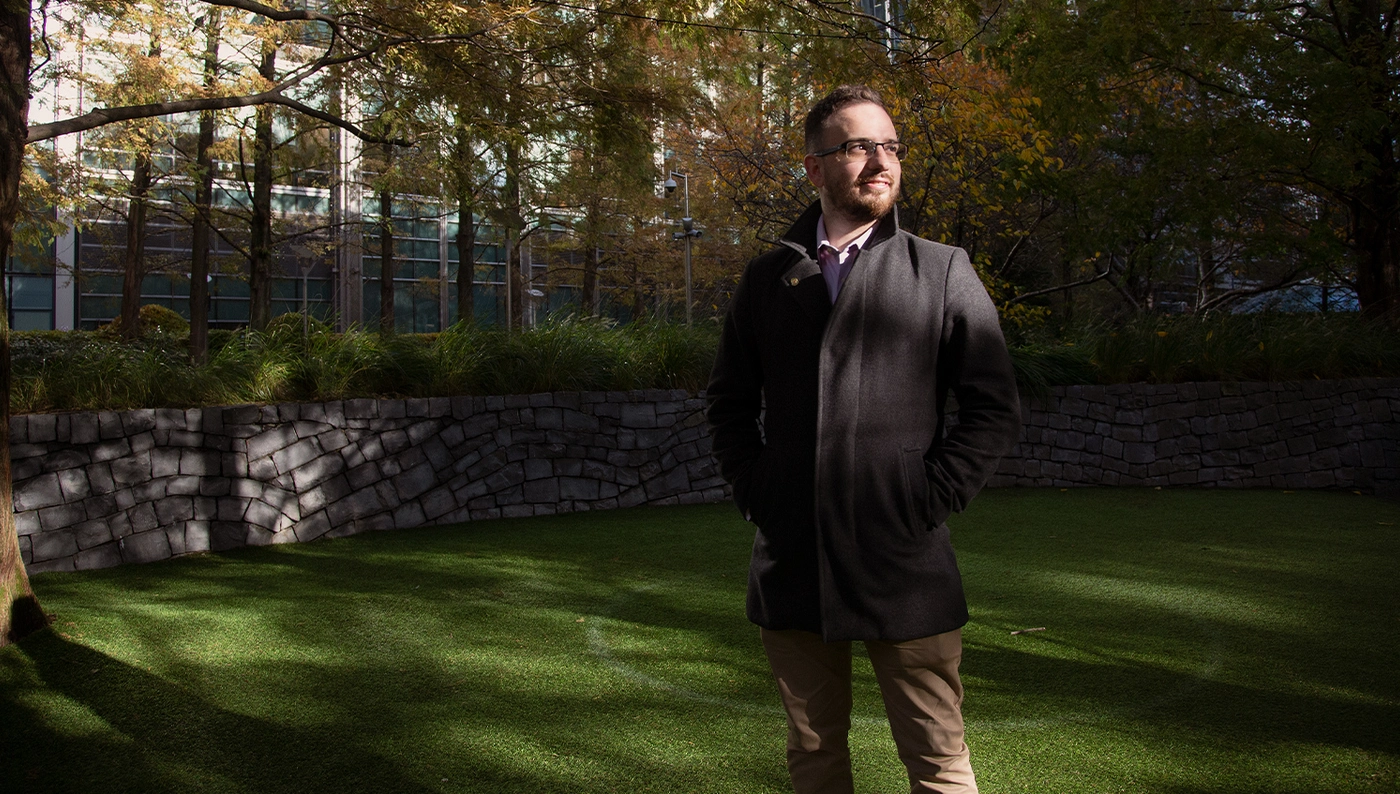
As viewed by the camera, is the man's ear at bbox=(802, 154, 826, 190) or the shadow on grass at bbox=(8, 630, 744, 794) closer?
the man's ear at bbox=(802, 154, 826, 190)

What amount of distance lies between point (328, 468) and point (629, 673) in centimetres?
453

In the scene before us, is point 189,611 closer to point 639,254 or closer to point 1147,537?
point 1147,537

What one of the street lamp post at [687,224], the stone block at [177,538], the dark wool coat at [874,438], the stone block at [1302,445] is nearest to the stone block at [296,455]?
the stone block at [177,538]

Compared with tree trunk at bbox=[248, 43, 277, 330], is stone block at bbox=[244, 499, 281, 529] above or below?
below

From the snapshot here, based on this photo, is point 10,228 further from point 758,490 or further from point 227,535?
point 758,490

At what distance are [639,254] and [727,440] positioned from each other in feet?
83.0

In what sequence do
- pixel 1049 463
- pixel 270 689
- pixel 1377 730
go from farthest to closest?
pixel 1049 463 < pixel 270 689 < pixel 1377 730

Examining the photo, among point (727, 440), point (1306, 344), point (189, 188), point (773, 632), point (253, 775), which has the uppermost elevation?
point (189, 188)

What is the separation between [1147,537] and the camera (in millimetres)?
7828

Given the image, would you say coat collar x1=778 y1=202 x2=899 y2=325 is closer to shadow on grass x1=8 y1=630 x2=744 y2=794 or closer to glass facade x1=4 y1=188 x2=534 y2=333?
shadow on grass x1=8 y1=630 x2=744 y2=794

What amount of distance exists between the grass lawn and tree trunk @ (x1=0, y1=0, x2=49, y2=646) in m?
0.23

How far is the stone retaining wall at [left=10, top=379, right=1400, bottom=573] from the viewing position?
712cm

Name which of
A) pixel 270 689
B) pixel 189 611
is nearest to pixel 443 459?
pixel 189 611

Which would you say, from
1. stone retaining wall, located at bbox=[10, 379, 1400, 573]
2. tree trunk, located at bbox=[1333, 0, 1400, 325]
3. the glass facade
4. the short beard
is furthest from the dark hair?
the glass facade
